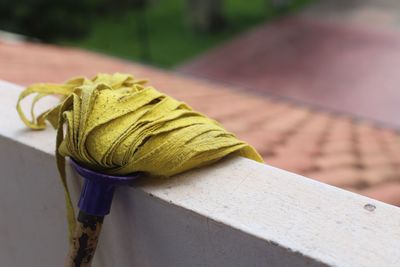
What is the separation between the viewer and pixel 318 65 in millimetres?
9195

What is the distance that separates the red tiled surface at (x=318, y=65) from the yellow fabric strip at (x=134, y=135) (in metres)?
6.48

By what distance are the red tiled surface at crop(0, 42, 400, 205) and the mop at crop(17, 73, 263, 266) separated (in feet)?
2.68

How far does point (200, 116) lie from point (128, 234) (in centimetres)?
32

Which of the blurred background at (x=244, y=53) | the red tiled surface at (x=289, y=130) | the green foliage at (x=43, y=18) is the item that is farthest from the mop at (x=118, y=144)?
the green foliage at (x=43, y=18)

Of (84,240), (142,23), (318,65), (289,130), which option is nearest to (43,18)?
(142,23)

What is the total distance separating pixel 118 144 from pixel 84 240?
0.78 feet

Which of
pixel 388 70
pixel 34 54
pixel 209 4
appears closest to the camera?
pixel 34 54

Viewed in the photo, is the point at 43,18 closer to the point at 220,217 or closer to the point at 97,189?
the point at 97,189

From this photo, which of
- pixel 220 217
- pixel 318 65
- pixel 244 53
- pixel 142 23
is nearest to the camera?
pixel 220 217

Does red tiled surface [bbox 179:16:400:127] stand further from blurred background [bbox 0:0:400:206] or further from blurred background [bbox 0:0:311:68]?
blurred background [bbox 0:0:311:68]

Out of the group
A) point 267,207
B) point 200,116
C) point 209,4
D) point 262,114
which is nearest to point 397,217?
point 267,207

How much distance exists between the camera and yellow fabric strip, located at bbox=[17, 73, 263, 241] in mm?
1153

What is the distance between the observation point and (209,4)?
35.2 ft

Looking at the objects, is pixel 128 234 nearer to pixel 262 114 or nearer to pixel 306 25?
pixel 262 114
